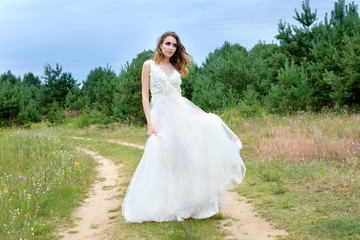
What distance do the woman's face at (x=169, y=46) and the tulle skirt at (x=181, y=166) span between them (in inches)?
27.9

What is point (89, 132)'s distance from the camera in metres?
21.6

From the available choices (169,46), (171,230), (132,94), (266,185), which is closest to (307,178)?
(266,185)

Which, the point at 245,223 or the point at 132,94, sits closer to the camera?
the point at 245,223

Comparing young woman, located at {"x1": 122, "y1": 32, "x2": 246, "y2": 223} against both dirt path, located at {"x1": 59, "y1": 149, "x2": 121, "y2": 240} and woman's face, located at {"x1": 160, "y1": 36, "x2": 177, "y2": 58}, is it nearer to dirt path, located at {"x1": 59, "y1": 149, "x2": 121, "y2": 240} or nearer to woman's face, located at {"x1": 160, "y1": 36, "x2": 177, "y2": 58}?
woman's face, located at {"x1": 160, "y1": 36, "x2": 177, "y2": 58}

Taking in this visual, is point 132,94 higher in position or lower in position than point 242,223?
higher

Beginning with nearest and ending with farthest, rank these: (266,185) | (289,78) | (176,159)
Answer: (176,159) → (266,185) → (289,78)

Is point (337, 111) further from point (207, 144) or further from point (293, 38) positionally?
point (207, 144)

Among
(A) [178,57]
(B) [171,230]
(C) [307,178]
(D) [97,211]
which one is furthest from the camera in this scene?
(C) [307,178]

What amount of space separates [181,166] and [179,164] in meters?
0.04

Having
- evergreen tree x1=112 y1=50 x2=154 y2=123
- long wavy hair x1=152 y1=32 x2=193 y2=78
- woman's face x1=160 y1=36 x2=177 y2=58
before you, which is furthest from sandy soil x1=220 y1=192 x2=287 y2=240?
evergreen tree x1=112 y1=50 x2=154 y2=123

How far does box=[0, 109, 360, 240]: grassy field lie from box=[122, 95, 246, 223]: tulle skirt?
24 centimetres

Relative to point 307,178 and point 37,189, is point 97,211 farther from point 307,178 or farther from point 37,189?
point 307,178

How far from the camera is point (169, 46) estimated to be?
521 cm

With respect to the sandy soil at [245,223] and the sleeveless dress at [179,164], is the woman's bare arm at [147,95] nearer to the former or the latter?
the sleeveless dress at [179,164]
